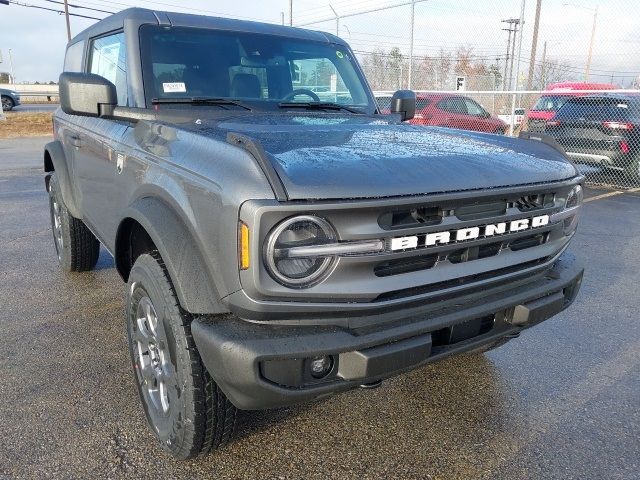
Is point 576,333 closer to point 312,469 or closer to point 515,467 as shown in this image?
point 515,467

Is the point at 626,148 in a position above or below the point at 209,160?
below

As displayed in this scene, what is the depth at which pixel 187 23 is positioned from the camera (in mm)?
3203

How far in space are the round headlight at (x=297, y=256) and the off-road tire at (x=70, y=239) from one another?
10.1 ft

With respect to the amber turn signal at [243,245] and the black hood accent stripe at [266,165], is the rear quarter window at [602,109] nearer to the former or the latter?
the black hood accent stripe at [266,165]

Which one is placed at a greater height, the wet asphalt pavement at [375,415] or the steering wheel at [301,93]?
the steering wheel at [301,93]

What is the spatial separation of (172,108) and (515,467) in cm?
240

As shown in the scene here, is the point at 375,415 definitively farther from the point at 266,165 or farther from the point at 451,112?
the point at 451,112

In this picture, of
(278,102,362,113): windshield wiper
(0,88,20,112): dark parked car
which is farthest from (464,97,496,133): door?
(0,88,20,112): dark parked car

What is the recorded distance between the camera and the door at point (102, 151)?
3.05 metres

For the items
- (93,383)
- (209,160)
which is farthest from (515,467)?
(93,383)

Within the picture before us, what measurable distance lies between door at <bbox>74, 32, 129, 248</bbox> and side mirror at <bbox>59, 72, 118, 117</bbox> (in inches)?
6.8

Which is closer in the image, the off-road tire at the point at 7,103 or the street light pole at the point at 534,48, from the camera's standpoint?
the street light pole at the point at 534,48

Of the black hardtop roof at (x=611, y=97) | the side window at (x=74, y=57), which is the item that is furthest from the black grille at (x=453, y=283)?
the black hardtop roof at (x=611, y=97)

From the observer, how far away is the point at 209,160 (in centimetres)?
204
